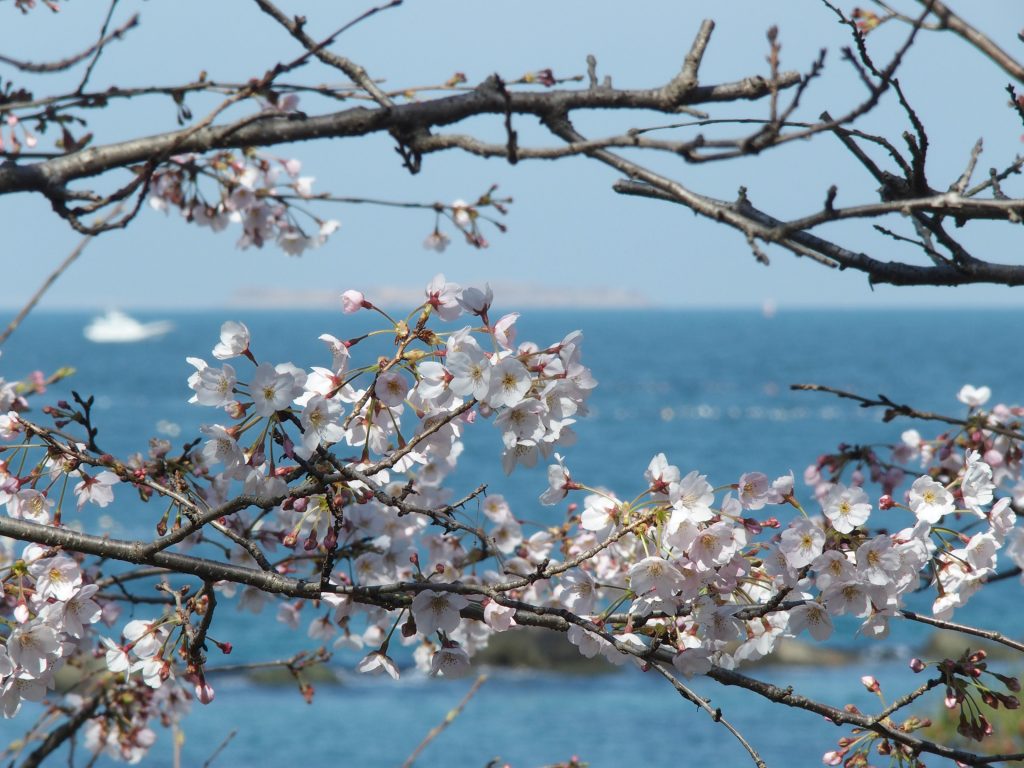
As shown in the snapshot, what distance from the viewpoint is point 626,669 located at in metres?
16.7

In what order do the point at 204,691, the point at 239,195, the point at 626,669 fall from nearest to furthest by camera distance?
the point at 204,691 < the point at 239,195 < the point at 626,669

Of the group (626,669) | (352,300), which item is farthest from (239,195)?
(626,669)

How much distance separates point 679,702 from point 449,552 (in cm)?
1275

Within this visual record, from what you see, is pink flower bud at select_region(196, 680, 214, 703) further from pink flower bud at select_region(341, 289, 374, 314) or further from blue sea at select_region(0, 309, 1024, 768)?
blue sea at select_region(0, 309, 1024, 768)

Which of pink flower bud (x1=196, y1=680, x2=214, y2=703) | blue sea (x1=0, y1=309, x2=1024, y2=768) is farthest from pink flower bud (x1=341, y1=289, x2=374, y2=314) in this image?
blue sea (x1=0, y1=309, x2=1024, y2=768)

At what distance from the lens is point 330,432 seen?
1.93 meters

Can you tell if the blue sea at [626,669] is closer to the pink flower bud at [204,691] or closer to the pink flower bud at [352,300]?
the pink flower bud at [352,300]

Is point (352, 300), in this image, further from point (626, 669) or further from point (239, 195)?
point (626, 669)

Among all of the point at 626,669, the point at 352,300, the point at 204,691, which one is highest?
the point at 352,300

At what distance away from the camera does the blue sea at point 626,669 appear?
13344mm

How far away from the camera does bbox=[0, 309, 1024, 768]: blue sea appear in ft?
43.8

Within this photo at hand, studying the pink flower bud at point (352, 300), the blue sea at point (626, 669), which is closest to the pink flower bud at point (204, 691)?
the pink flower bud at point (352, 300)

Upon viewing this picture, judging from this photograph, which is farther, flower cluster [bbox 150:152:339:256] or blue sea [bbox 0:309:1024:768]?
blue sea [bbox 0:309:1024:768]

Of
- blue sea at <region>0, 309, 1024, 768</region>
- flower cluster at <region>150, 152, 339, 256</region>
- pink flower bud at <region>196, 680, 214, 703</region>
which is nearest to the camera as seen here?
pink flower bud at <region>196, 680, 214, 703</region>
